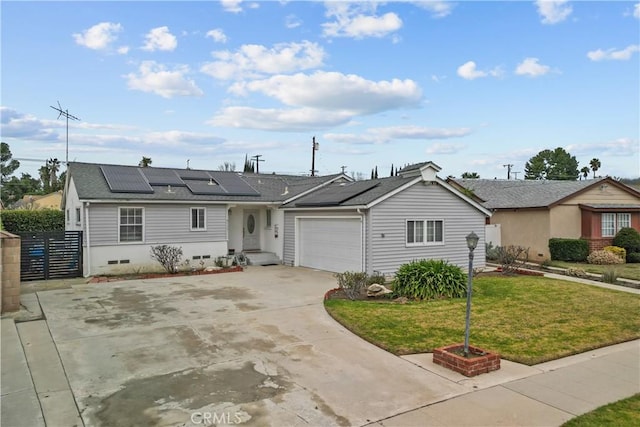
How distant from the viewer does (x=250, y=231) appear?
66.4 feet

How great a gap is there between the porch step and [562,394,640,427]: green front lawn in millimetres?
14996

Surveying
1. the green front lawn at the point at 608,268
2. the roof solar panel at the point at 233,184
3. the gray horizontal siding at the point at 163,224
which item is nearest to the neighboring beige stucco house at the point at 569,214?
the green front lawn at the point at 608,268

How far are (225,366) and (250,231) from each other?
1428cm

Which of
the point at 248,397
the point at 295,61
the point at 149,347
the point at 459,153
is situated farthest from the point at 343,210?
the point at 459,153

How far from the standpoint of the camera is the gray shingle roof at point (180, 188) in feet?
50.8

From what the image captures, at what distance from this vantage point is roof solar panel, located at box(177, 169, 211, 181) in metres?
19.4

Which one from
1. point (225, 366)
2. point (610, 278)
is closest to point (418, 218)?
point (610, 278)

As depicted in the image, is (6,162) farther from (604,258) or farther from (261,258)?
(604,258)

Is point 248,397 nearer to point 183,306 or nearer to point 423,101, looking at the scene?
point 183,306

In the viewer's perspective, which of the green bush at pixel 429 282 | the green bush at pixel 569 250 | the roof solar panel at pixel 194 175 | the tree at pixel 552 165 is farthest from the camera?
the tree at pixel 552 165

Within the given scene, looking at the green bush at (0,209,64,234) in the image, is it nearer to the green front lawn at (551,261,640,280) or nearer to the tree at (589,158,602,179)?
the green front lawn at (551,261,640,280)

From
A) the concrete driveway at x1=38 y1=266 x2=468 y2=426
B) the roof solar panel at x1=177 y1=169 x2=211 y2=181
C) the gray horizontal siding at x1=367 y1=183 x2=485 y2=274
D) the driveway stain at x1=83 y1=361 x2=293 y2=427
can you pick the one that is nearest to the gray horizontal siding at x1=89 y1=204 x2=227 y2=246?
the roof solar panel at x1=177 y1=169 x2=211 y2=181

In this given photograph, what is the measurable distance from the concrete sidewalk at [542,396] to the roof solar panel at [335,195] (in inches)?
382

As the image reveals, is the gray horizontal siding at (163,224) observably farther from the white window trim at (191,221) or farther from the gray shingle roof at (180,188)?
the gray shingle roof at (180,188)
